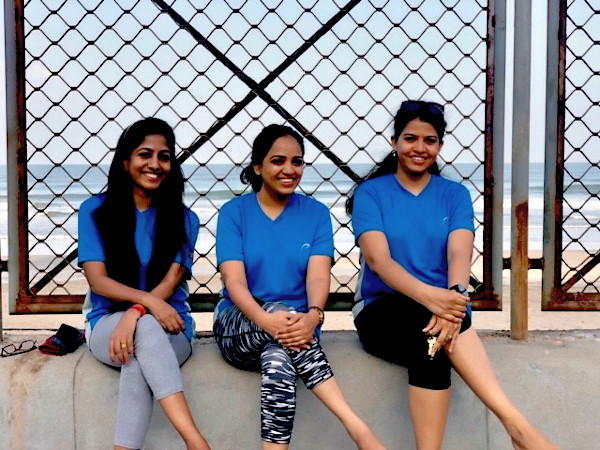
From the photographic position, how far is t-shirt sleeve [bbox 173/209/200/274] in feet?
9.18

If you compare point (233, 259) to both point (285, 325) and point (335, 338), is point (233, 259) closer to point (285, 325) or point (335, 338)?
point (285, 325)

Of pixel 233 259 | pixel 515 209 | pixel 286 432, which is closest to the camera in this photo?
pixel 286 432

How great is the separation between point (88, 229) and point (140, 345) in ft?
1.65

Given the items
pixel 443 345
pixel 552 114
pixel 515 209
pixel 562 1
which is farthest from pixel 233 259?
pixel 562 1

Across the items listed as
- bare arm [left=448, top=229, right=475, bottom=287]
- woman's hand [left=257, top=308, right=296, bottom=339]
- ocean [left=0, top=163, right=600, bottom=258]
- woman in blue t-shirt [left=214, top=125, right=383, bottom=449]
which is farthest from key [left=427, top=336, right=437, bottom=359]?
ocean [left=0, top=163, right=600, bottom=258]

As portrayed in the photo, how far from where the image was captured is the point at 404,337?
254 cm

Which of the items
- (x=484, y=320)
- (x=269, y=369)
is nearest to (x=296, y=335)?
(x=269, y=369)

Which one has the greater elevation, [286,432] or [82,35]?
[82,35]

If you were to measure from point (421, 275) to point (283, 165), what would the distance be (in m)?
0.64

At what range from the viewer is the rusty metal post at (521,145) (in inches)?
116

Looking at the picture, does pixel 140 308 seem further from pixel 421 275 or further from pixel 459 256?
pixel 459 256

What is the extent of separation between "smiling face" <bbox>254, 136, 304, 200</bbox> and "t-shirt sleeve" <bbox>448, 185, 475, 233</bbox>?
22.9 inches

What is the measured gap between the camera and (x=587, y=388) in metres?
2.86

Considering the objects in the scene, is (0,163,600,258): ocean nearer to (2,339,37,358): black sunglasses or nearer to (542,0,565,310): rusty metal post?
(542,0,565,310): rusty metal post
